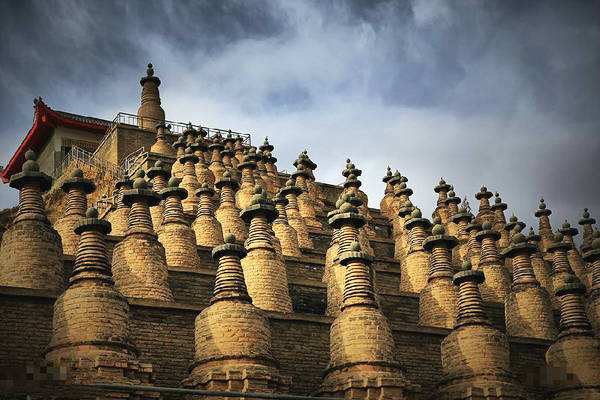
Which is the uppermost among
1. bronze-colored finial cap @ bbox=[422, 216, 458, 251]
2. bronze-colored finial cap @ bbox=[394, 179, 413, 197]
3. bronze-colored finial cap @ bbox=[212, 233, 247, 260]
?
bronze-colored finial cap @ bbox=[394, 179, 413, 197]

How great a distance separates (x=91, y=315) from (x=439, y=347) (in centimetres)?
1160

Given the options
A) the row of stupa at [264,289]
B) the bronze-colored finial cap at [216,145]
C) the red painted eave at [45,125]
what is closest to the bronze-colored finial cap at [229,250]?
the row of stupa at [264,289]

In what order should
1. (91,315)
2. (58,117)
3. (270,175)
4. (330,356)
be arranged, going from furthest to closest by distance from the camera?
1. (58,117)
2. (270,175)
3. (330,356)
4. (91,315)

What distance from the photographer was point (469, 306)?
29031mm

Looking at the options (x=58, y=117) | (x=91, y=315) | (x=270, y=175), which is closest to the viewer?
(x=91, y=315)

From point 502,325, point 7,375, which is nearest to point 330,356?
point 7,375

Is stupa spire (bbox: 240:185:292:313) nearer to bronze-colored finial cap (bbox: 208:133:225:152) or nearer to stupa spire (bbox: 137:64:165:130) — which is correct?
bronze-colored finial cap (bbox: 208:133:225:152)

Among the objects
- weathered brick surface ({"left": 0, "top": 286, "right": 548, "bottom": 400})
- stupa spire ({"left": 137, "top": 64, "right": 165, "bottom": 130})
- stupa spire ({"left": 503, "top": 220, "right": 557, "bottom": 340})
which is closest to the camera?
weathered brick surface ({"left": 0, "top": 286, "right": 548, "bottom": 400})

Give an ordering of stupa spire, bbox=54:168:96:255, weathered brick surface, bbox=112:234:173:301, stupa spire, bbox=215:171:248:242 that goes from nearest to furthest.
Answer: weathered brick surface, bbox=112:234:173:301 → stupa spire, bbox=54:168:96:255 → stupa spire, bbox=215:171:248:242

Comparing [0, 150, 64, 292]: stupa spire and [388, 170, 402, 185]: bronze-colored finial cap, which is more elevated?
[388, 170, 402, 185]: bronze-colored finial cap

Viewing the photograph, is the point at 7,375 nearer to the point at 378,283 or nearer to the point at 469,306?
the point at 469,306

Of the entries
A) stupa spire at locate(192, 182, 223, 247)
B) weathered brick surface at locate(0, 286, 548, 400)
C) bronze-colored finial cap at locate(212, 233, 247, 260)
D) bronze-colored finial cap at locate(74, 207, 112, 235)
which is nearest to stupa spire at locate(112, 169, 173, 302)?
weathered brick surface at locate(0, 286, 548, 400)

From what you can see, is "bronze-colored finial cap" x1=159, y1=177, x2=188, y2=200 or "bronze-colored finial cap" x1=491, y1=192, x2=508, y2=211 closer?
"bronze-colored finial cap" x1=159, y1=177, x2=188, y2=200

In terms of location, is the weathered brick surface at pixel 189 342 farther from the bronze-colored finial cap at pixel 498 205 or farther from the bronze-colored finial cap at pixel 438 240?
the bronze-colored finial cap at pixel 498 205
